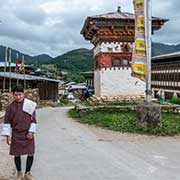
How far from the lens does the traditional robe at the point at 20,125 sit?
5.68 metres

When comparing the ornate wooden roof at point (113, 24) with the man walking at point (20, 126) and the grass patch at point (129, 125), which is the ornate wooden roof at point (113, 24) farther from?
the man walking at point (20, 126)

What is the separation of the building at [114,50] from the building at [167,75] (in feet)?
58.1

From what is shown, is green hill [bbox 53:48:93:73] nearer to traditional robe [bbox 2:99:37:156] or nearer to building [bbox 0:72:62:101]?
building [bbox 0:72:62:101]

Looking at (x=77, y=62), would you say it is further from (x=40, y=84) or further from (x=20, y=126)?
(x=20, y=126)

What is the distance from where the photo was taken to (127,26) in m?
20.2

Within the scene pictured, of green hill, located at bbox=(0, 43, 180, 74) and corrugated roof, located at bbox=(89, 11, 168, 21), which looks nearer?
corrugated roof, located at bbox=(89, 11, 168, 21)

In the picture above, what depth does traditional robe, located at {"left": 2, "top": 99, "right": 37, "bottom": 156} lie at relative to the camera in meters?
5.68

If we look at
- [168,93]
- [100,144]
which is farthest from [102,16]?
[168,93]

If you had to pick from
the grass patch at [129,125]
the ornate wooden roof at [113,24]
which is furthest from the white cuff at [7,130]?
the ornate wooden roof at [113,24]

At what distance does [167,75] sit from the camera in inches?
1626

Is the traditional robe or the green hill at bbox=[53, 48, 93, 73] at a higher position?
the green hill at bbox=[53, 48, 93, 73]

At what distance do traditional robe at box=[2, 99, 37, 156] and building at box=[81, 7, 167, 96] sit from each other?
14.6 m

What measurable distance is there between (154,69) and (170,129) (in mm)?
35344

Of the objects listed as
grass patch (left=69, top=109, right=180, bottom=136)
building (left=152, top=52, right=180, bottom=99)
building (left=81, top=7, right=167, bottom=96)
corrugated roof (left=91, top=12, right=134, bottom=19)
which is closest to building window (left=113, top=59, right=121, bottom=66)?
building (left=81, top=7, right=167, bottom=96)
